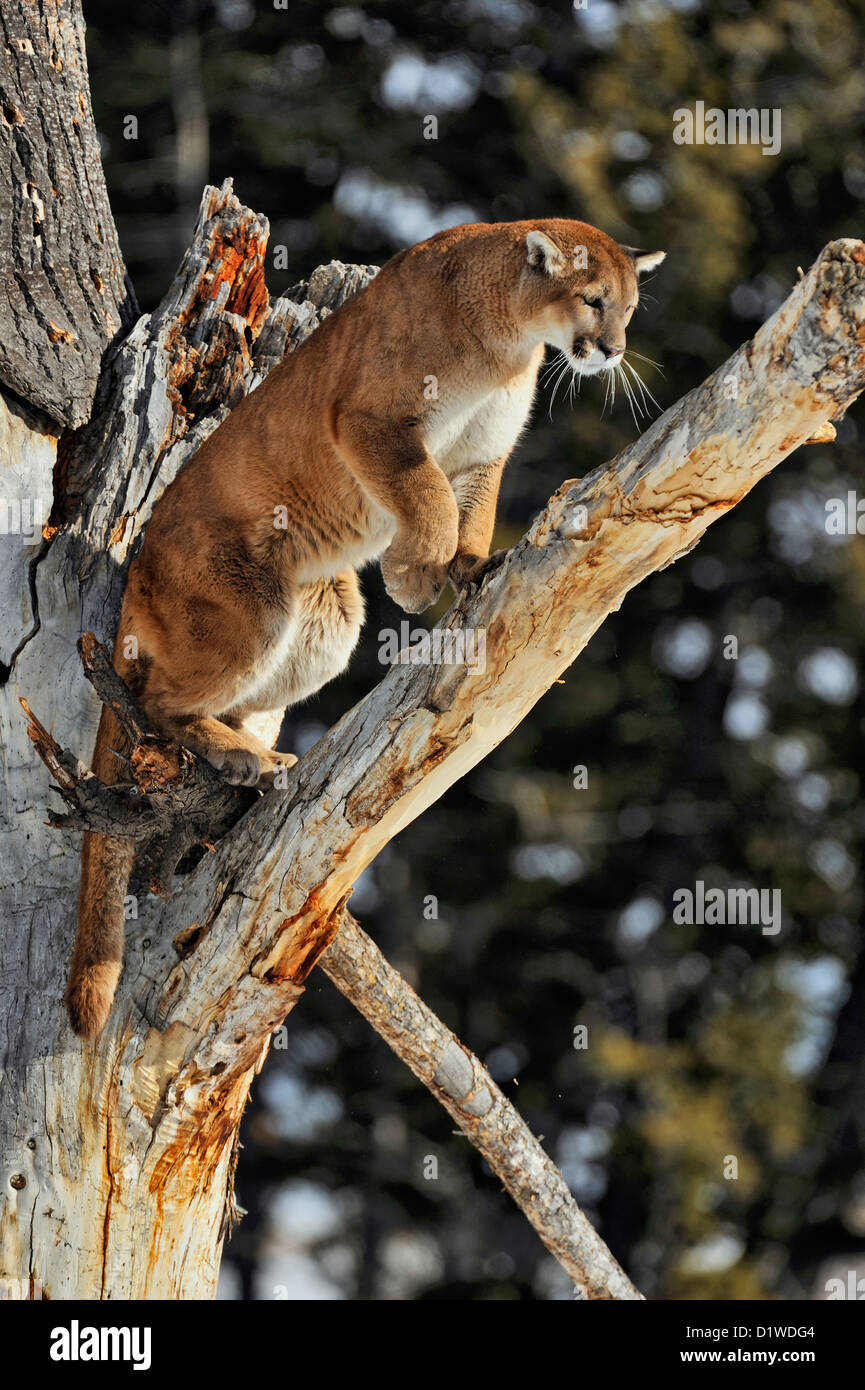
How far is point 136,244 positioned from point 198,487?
7.53m

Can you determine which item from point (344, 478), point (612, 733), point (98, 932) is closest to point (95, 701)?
point (98, 932)

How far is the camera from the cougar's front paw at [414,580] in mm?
4867

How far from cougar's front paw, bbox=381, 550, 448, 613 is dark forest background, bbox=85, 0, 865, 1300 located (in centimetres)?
711

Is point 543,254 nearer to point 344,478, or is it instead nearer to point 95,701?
point 344,478

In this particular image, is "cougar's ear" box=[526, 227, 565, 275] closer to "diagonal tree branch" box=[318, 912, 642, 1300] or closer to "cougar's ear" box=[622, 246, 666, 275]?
"cougar's ear" box=[622, 246, 666, 275]

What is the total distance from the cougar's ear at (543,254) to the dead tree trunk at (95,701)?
1.33 m

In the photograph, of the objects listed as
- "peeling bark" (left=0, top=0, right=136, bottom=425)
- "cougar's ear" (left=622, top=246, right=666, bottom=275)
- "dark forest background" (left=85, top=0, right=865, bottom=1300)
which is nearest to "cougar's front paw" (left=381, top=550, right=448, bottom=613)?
"cougar's ear" (left=622, top=246, right=666, bottom=275)

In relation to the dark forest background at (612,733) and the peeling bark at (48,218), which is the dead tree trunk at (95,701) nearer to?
the peeling bark at (48,218)

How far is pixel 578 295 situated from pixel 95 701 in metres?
2.23

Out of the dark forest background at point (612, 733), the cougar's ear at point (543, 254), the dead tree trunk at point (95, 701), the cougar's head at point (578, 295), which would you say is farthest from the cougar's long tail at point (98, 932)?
the dark forest background at point (612, 733)

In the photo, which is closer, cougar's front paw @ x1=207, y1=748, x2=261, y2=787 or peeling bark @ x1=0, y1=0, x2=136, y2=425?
cougar's front paw @ x1=207, y1=748, x2=261, y2=787

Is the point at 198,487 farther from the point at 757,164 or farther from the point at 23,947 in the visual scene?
the point at 757,164

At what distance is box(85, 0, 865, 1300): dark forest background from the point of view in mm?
12062

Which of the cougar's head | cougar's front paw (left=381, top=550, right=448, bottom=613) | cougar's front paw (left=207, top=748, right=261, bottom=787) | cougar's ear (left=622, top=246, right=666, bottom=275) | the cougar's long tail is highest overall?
cougar's ear (left=622, top=246, right=666, bottom=275)
